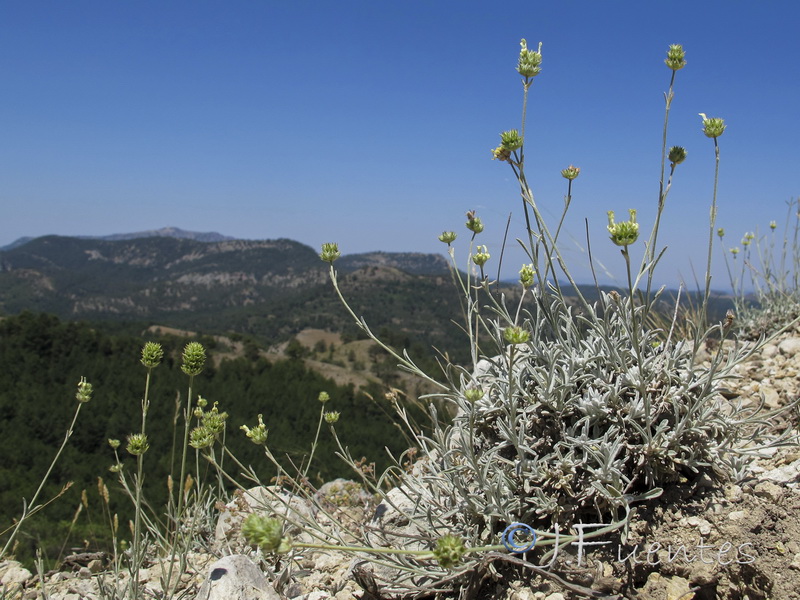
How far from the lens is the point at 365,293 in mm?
190375

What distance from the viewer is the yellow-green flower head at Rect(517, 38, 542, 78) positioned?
2201mm

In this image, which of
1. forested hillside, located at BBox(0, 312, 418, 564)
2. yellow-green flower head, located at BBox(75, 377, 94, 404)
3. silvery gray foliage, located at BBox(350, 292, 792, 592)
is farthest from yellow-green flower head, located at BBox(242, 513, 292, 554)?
forested hillside, located at BBox(0, 312, 418, 564)

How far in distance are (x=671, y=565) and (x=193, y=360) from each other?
2008 millimetres

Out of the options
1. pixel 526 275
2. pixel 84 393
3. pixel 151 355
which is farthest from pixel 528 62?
pixel 84 393

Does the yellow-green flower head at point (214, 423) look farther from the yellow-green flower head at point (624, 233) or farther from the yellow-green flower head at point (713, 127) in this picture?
the yellow-green flower head at point (713, 127)

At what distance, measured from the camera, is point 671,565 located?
1.91 metres

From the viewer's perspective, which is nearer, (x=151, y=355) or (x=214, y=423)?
(x=151, y=355)

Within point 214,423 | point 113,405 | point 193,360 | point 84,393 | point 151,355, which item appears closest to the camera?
point 193,360

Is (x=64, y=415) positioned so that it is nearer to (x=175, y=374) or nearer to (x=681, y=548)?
(x=175, y=374)

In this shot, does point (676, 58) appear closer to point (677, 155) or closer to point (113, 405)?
point (677, 155)

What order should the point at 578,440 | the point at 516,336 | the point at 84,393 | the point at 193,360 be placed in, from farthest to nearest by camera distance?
the point at 84,393, the point at 193,360, the point at 578,440, the point at 516,336

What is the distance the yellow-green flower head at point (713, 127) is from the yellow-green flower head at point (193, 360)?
7.38 feet

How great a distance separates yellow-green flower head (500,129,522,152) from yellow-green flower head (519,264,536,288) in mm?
566

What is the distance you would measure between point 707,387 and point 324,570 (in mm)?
1921
